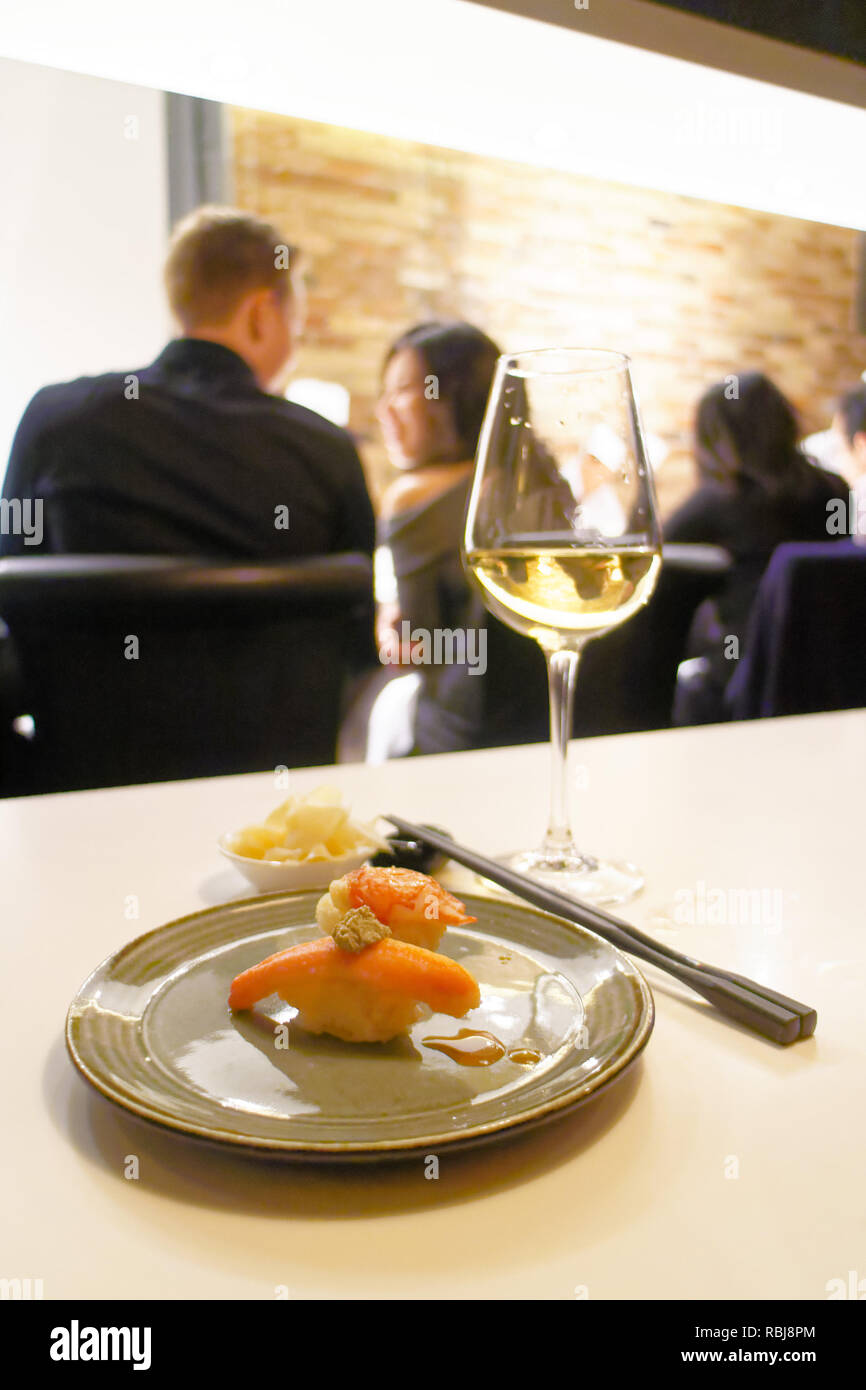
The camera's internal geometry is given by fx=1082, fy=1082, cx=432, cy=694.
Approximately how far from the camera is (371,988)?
37 centimetres

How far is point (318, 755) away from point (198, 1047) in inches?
59.9

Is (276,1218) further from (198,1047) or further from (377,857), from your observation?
(377,857)

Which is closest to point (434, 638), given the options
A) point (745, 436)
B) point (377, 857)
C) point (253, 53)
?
point (253, 53)

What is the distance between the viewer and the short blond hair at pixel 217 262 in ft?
6.86

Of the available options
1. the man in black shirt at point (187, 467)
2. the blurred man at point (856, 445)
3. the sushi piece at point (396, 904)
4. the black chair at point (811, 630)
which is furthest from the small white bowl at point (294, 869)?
the blurred man at point (856, 445)

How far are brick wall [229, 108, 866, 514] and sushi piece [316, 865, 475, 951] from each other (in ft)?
13.5

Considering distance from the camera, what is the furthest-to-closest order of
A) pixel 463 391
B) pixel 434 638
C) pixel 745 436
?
pixel 745 436 → pixel 463 391 → pixel 434 638

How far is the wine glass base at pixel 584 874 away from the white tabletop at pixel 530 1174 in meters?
0.01

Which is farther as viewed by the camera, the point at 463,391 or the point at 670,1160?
the point at 463,391

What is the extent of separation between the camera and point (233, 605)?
5.00ft

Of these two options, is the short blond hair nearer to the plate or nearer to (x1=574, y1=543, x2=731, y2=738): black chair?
(x1=574, y1=543, x2=731, y2=738): black chair

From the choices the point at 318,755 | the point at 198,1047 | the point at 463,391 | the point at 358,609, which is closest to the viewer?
Answer: the point at 198,1047
